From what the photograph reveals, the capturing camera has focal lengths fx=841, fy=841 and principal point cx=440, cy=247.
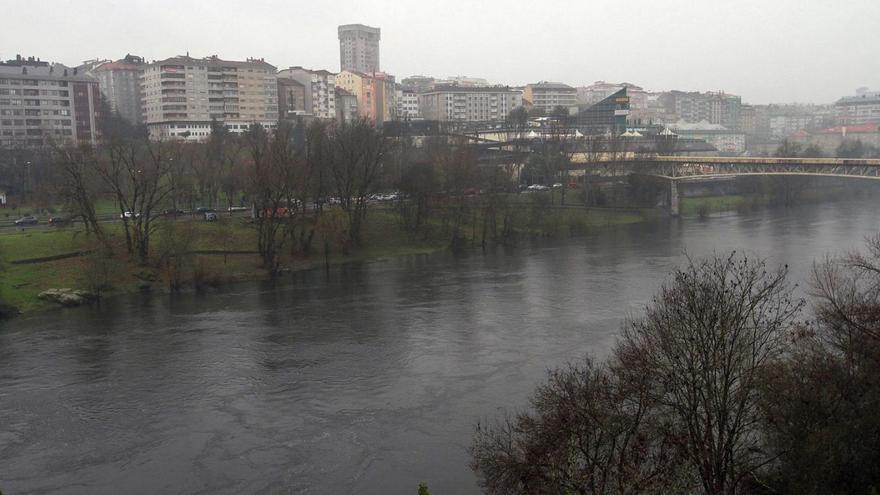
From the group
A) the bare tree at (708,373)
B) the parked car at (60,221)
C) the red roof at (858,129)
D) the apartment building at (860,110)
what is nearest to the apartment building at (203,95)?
the parked car at (60,221)

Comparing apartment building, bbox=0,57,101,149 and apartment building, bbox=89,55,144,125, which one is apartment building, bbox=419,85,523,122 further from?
apartment building, bbox=0,57,101,149

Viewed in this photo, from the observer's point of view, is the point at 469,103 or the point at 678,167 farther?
the point at 469,103

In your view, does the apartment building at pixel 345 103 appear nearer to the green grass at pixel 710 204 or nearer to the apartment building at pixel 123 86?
the apartment building at pixel 123 86

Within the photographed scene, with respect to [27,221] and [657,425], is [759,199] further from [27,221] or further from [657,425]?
[657,425]

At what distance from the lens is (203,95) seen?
194 feet

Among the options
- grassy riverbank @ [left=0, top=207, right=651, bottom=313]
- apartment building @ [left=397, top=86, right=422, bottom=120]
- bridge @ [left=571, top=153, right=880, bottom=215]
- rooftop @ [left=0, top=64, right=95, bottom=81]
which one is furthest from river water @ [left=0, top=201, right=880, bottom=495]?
apartment building @ [left=397, top=86, right=422, bottom=120]

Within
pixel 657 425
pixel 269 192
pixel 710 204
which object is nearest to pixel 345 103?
pixel 710 204

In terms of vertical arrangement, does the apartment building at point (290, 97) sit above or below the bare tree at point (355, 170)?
above

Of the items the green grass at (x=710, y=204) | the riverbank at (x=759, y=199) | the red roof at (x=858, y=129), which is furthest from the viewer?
the red roof at (x=858, y=129)

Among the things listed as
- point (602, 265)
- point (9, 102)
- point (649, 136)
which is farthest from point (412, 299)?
point (649, 136)

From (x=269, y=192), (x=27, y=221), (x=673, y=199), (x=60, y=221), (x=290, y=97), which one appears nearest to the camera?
(x=269, y=192)

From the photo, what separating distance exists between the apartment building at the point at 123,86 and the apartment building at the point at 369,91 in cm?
1898

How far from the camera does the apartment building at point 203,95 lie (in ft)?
190

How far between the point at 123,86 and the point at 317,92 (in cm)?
1628
